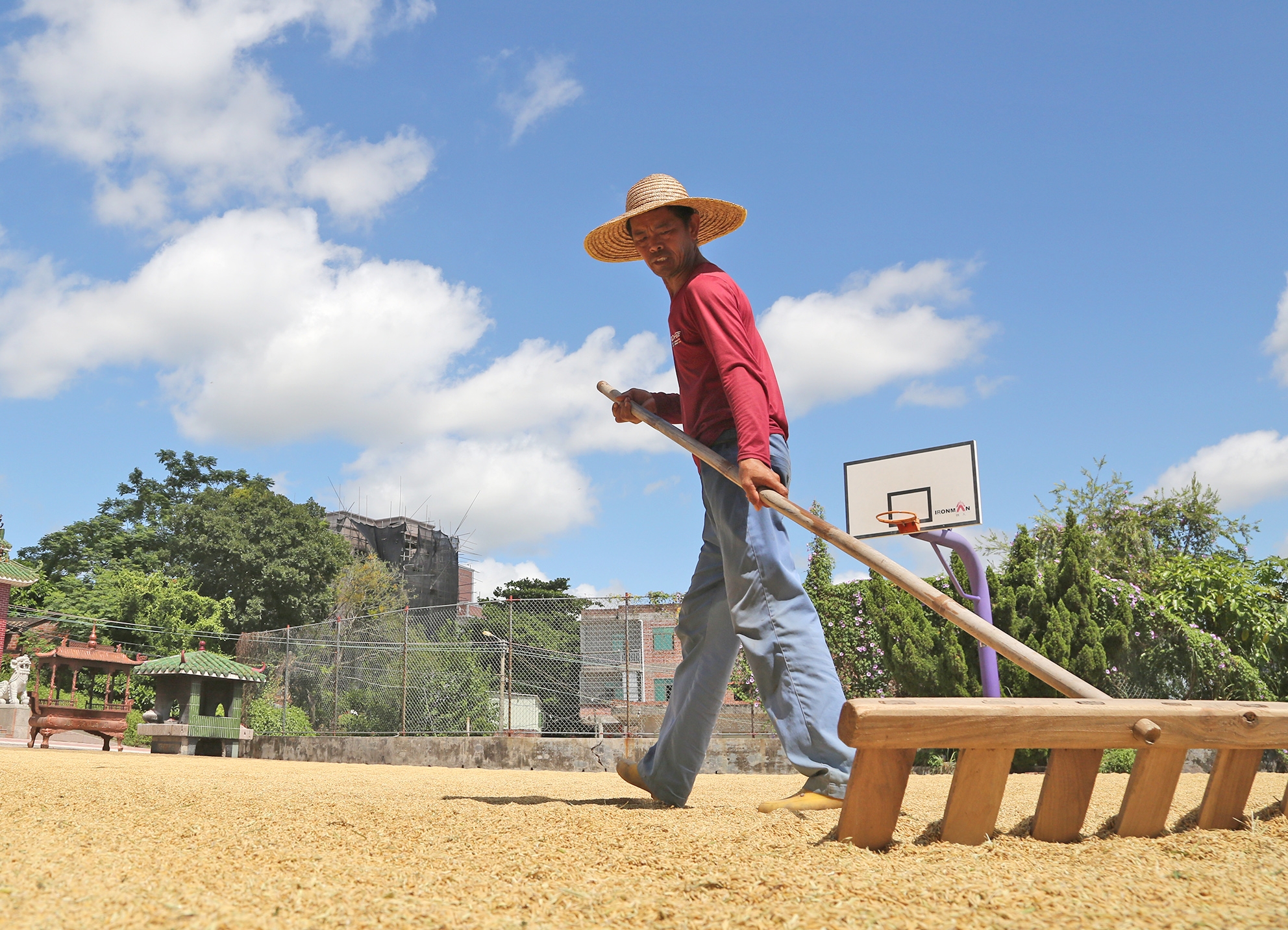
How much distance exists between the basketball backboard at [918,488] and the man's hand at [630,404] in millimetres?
3892

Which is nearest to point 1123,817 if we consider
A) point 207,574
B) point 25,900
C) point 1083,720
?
point 1083,720

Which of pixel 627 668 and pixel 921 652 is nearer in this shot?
pixel 921 652

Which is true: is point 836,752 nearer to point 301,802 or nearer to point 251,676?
point 301,802

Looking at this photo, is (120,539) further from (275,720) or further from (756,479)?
(756,479)

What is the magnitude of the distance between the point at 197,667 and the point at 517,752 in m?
6.25

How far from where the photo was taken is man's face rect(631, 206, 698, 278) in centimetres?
297

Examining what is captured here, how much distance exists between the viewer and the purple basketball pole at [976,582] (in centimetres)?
521

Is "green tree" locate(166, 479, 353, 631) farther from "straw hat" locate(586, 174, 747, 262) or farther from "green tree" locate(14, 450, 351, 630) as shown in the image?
"straw hat" locate(586, 174, 747, 262)

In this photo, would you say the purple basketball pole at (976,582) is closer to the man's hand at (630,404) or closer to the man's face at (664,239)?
the man's hand at (630,404)

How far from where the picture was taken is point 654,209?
2941 mm

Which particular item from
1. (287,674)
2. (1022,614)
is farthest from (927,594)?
(287,674)

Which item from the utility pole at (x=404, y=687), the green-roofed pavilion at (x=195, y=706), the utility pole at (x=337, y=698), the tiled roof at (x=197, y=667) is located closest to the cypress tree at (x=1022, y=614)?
the utility pole at (x=404, y=687)

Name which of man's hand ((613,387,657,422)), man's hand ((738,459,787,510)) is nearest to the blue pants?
man's hand ((738,459,787,510))

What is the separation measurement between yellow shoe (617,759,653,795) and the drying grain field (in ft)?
1.37
